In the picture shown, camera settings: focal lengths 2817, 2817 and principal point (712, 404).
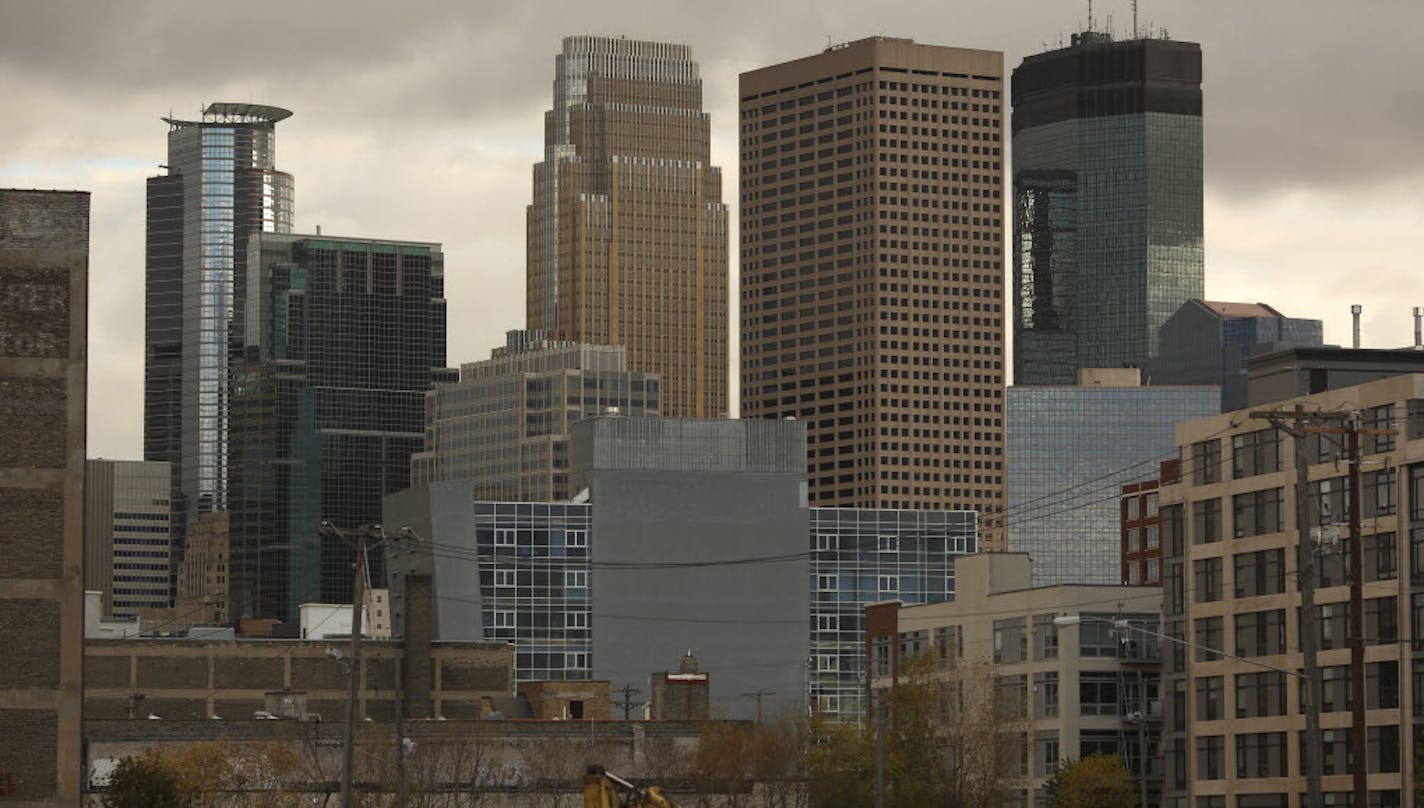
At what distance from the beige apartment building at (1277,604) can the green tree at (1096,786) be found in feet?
12.5

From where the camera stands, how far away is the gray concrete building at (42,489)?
314ft

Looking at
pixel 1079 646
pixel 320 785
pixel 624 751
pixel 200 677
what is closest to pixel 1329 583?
pixel 1079 646

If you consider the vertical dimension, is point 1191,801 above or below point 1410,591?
below

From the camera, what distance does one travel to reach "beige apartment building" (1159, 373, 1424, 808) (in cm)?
13312

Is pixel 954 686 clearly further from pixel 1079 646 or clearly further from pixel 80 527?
pixel 80 527

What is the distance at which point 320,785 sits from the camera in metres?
126

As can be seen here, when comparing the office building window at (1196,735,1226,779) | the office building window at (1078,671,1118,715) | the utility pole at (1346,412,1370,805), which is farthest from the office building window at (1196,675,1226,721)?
the utility pole at (1346,412,1370,805)

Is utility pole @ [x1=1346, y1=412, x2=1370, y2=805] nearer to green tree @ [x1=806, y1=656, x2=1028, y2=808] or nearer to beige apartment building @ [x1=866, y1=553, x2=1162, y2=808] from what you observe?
green tree @ [x1=806, y1=656, x2=1028, y2=808]

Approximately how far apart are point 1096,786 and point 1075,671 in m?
17.2

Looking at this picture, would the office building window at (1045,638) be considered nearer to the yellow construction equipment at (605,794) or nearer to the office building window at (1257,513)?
the office building window at (1257,513)

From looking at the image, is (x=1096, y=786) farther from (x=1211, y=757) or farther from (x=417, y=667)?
(x=417, y=667)

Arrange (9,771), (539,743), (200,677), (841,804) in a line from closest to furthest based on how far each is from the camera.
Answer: (9,771) < (841,804) < (539,743) < (200,677)

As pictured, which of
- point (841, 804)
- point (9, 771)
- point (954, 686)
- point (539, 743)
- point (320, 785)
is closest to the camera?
point (9, 771)

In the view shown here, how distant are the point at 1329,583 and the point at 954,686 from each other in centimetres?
2916
